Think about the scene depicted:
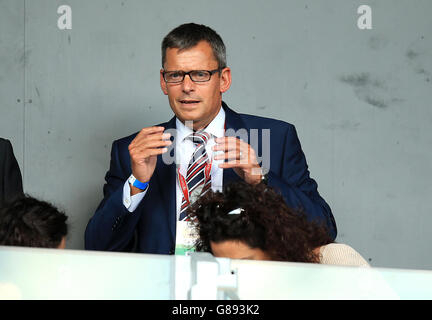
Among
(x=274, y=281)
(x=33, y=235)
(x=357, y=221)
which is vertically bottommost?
(x=357, y=221)

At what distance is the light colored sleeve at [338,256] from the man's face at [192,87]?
553 mm

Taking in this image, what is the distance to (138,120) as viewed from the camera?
2.71 m

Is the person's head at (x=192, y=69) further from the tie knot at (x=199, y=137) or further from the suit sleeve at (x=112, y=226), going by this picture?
the suit sleeve at (x=112, y=226)

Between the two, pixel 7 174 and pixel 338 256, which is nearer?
pixel 338 256

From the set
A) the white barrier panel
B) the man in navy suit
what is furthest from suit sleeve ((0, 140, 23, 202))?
the white barrier panel

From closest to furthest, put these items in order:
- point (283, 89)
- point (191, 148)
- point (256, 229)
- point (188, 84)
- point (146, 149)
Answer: point (256, 229), point (146, 149), point (188, 84), point (191, 148), point (283, 89)

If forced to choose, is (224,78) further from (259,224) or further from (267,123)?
(259,224)

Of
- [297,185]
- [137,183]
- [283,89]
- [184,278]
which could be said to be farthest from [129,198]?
[283,89]

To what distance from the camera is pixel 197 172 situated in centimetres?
180

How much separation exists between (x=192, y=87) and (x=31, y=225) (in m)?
0.59

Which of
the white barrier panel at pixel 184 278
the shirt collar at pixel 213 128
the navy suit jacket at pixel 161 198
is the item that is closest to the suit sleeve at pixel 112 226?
the navy suit jacket at pixel 161 198
